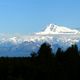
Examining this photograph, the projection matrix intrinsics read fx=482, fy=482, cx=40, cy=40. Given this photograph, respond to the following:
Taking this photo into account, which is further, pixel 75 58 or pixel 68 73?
pixel 75 58

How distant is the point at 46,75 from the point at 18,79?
1575 centimetres

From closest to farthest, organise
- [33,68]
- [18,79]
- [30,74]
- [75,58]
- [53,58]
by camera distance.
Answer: [18,79] < [30,74] < [33,68] < [75,58] < [53,58]

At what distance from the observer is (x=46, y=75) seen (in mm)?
124125

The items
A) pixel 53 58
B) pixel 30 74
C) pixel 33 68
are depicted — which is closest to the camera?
pixel 30 74

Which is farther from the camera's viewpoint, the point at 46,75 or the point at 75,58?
the point at 75,58

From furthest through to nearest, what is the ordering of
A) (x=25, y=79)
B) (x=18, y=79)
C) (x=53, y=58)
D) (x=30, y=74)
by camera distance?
(x=53, y=58) < (x=30, y=74) < (x=25, y=79) < (x=18, y=79)

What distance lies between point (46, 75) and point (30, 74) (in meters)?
4.32

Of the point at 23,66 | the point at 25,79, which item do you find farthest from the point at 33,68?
the point at 25,79

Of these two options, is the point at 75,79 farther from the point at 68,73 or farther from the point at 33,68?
the point at 33,68

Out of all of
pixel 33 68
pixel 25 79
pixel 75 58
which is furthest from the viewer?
pixel 75 58

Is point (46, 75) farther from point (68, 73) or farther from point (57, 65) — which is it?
point (57, 65)

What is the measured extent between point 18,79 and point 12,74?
15.5m

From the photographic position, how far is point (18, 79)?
360 ft

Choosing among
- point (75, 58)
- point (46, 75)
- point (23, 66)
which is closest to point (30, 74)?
point (46, 75)
